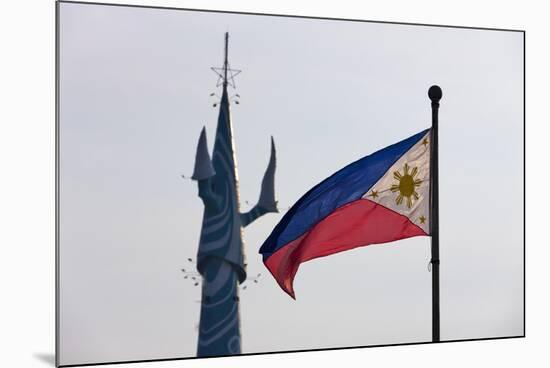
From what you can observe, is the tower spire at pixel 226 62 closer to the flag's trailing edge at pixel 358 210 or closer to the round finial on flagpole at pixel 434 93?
the flag's trailing edge at pixel 358 210

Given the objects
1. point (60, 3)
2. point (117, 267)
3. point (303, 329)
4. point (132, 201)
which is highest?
point (60, 3)

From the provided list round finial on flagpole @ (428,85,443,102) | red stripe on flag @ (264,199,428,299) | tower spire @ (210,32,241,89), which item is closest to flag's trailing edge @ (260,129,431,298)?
red stripe on flag @ (264,199,428,299)

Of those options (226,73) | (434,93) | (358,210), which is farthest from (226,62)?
(434,93)

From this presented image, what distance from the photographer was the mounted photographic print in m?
6.73

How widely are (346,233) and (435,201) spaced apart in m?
0.72

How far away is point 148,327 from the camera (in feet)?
22.5

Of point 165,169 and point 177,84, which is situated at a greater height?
point 177,84

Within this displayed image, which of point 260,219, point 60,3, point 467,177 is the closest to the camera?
point 60,3

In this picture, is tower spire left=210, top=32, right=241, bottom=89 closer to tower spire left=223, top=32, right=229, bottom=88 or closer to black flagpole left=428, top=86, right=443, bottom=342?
tower spire left=223, top=32, right=229, bottom=88

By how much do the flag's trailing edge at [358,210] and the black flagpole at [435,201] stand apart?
0.04 metres

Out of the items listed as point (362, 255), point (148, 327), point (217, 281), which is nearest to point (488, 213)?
point (362, 255)

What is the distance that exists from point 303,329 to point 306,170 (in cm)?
111

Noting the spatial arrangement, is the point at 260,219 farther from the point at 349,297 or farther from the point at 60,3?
the point at 60,3

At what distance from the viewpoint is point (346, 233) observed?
7.35m
